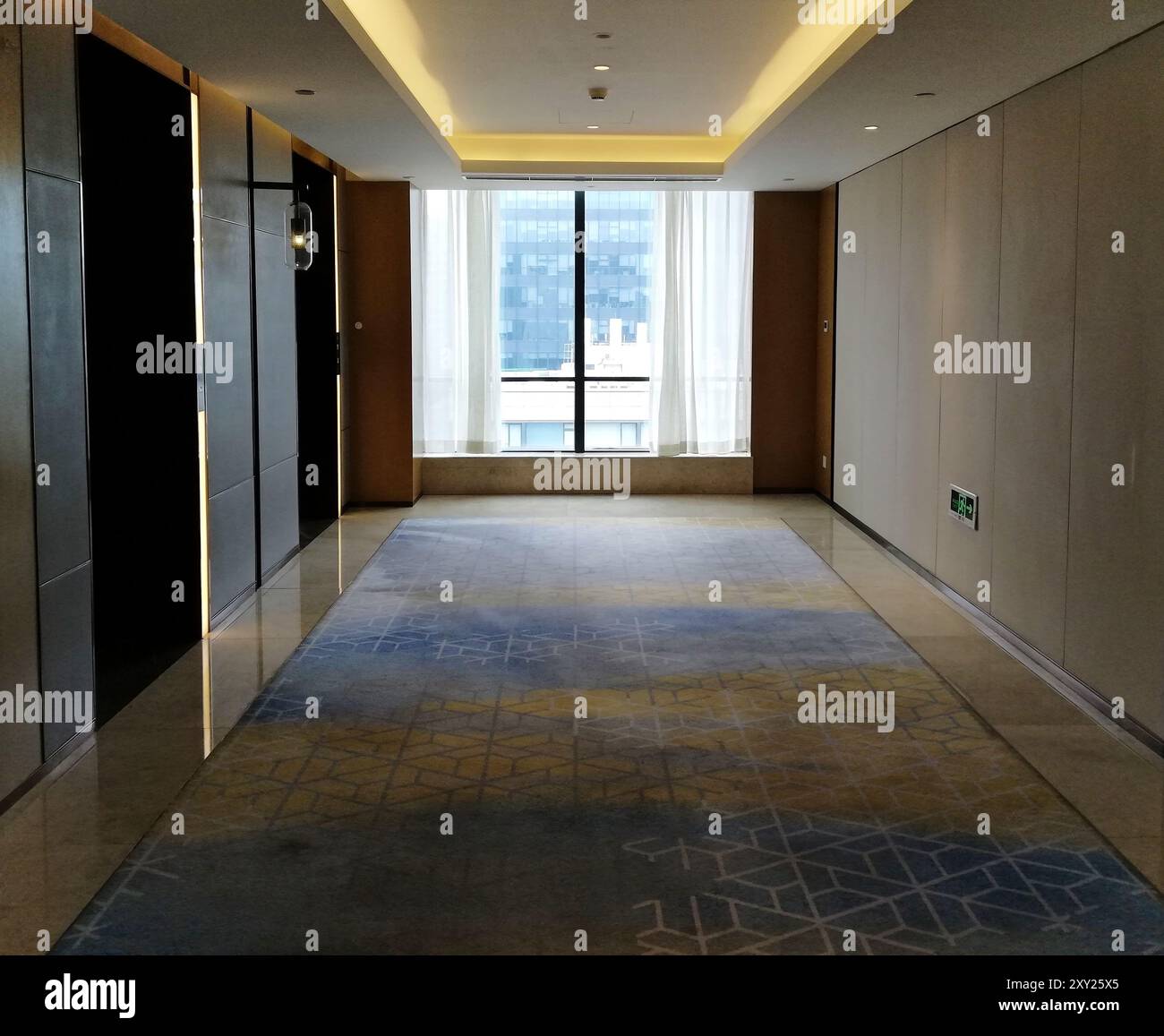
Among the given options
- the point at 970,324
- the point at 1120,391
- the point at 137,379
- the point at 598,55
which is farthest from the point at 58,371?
the point at 970,324

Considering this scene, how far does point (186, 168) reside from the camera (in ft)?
21.1

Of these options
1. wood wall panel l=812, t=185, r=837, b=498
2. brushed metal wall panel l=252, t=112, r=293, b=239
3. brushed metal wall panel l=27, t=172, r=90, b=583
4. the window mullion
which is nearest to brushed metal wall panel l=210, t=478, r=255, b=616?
brushed metal wall panel l=252, t=112, r=293, b=239

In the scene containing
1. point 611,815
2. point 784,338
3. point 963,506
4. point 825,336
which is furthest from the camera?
point 784,338

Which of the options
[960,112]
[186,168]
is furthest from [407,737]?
[960,112]

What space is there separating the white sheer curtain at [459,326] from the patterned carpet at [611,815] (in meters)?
5.46

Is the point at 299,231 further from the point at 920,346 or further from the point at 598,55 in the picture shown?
the point at 920,346

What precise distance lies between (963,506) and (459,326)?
20.6ft

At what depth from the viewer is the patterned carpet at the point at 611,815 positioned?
3553mm

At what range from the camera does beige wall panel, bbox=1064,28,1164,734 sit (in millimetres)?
4934

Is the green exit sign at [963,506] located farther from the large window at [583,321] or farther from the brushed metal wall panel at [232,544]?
the large window at [583,321]

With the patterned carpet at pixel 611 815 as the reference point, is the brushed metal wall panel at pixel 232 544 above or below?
above

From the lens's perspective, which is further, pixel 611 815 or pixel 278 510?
pixel 278 510

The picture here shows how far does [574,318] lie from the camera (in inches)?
502

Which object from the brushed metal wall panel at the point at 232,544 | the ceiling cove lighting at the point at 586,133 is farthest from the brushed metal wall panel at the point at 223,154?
the brushed metal wall panel at the point at 232,544
